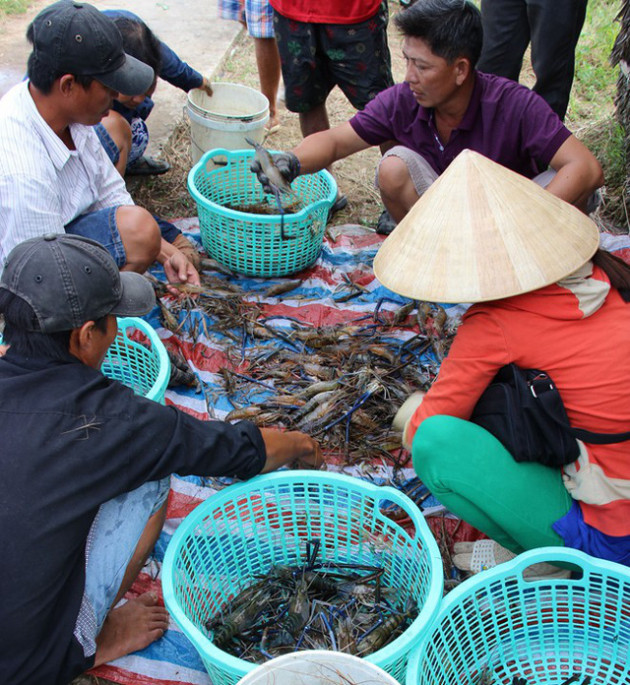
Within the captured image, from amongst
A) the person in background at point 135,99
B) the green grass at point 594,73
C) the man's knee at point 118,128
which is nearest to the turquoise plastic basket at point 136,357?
the person in background at point 135,99

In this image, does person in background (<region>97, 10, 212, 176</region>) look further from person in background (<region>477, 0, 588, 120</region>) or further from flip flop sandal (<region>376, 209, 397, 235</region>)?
person in background (<region>477, 0, 588, 120</region>)

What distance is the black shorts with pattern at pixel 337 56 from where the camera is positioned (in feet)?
13.6

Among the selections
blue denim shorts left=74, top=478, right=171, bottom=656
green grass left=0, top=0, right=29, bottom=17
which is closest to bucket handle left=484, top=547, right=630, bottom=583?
blue denim shorts left=74, top=478, right=171, bottom=656

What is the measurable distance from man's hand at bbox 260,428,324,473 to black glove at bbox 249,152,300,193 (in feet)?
4.90

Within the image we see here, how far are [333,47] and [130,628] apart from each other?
346cm

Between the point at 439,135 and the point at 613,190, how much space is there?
1769 mm

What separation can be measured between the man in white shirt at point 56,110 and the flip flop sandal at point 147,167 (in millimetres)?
1678

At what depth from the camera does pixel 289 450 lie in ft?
7.87

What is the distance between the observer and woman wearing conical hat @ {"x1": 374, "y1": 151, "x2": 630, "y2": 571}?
2.08 m

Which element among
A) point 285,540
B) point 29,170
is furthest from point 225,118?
point 285,540

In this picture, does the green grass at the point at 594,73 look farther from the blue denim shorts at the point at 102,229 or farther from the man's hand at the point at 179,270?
the blue denim shorts at the point at 102,229

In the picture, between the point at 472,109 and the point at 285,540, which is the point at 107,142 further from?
the point at 285,540

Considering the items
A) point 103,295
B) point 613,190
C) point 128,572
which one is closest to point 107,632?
point 128,572

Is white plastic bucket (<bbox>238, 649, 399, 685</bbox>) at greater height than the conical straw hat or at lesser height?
→ lesser
